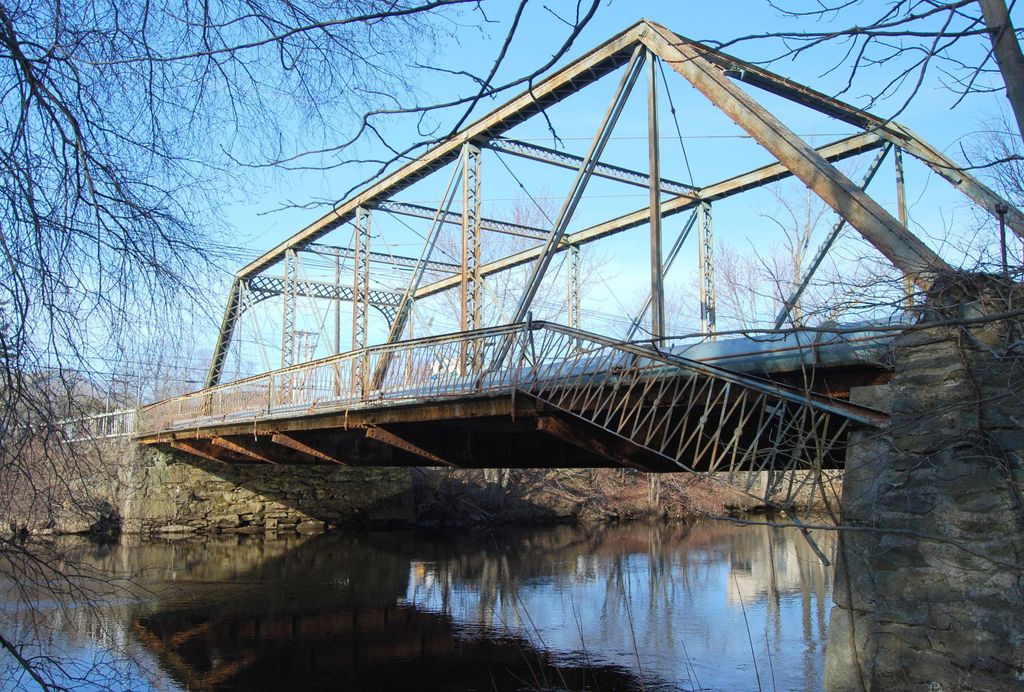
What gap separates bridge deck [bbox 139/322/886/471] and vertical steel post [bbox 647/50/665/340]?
4.19 feet

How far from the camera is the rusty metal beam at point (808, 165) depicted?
7.25 meters

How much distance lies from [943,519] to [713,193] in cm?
1314

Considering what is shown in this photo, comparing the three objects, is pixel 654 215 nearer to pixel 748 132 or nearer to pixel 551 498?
pixel 748 132

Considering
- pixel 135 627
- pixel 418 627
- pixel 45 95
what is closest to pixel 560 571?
pixel 418 627

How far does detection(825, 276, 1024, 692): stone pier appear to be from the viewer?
501cm

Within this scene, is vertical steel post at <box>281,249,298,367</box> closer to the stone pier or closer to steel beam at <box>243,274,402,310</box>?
steel beam at <box>243,274,402,310</box>

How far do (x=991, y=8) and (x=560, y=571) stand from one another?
15.5 metres

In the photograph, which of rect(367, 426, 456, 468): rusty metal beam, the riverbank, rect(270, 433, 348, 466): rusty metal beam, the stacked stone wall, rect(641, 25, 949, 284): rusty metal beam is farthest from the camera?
the riverbank

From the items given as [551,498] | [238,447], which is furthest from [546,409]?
[551,498]

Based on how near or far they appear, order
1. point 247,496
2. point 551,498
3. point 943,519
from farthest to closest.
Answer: point 551,498 → point 247,496 → point 943,519

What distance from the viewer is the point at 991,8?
314 centimetres

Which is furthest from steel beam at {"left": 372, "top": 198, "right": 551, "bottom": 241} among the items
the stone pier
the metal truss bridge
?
the stone pier

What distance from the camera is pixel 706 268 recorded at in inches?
659

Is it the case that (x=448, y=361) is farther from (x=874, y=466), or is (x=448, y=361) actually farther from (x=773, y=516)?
(x=773, y=516)
